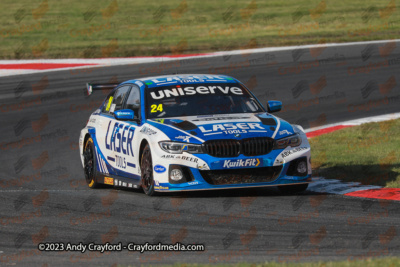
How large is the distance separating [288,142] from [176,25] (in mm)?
24428

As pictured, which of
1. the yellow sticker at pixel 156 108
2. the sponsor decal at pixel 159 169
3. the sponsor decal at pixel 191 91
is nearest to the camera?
the sponsor decal at pixel 159 169

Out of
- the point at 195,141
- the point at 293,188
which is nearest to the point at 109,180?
the point at 195,141

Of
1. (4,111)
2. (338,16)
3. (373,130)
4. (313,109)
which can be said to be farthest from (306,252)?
(338,16)

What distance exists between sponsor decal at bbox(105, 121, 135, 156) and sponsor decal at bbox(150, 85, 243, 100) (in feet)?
1.75

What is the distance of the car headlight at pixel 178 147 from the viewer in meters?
9.00

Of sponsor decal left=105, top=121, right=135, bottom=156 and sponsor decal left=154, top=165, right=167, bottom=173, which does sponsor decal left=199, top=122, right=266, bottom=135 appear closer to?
sponsor decal left=154, top=165, right=167, bottom=173

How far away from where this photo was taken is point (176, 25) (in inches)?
1309

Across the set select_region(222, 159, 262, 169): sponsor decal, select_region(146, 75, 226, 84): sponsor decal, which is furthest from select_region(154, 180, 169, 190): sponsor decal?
select_region(146, 75, 226, 84): sponsor decal

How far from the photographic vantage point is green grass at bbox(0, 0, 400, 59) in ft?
91.8

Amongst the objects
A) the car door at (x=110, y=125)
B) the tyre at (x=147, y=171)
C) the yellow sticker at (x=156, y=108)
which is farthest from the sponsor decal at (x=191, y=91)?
the tyre at (x=147, y=171)

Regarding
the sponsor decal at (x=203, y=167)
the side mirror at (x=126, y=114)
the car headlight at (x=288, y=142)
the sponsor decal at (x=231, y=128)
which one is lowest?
the side mirror at (x=126, y=114)

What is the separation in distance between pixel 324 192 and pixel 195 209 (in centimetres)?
199

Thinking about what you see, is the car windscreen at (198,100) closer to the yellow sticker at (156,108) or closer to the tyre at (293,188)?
the yellow sticker at (156,108)

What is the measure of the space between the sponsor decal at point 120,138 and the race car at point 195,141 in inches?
0.5
